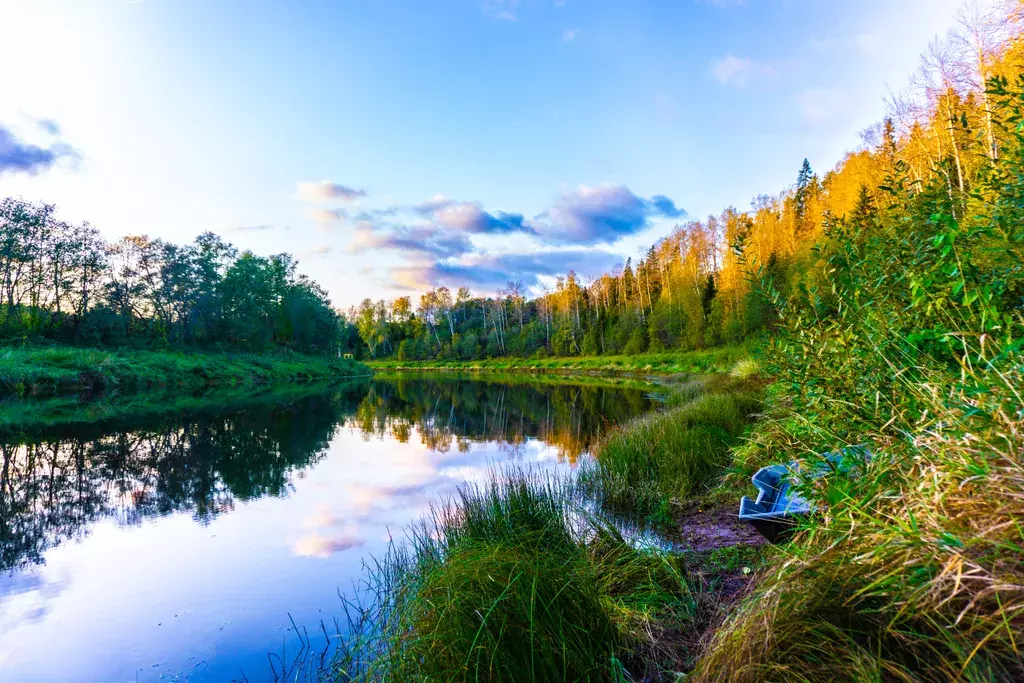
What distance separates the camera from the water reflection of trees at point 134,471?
22.4 feet

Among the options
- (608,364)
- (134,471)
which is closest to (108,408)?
(134,471)

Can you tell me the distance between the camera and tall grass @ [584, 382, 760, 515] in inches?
274

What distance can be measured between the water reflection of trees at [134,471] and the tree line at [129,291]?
21.9 metres

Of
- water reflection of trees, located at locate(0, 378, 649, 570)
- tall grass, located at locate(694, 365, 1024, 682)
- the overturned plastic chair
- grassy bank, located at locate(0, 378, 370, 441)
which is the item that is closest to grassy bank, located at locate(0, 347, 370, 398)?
grassy bank, located at locate(0, 378, 370, 441)

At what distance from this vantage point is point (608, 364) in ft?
155

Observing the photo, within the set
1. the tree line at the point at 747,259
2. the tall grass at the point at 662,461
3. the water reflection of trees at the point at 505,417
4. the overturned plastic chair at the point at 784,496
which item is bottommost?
the water reflection of trees at the point at 505,417

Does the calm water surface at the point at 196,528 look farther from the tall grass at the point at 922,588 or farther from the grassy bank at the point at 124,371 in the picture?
the grassy bank at the point at 124,371

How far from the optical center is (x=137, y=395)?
75.4ft

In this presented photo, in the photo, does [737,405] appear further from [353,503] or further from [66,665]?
[66,665]

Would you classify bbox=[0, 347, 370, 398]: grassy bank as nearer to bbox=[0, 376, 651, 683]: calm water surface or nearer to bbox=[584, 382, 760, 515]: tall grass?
bbox=[0, 376, 651, 683]: calm water surface

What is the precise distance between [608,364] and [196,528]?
4278 centimetres

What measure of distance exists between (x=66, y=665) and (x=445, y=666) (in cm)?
325

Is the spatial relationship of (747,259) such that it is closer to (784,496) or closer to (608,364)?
(784,496)

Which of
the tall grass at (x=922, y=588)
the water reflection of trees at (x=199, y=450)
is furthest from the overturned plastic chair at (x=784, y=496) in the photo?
the water reflection of trees at (x=199, y=450)
